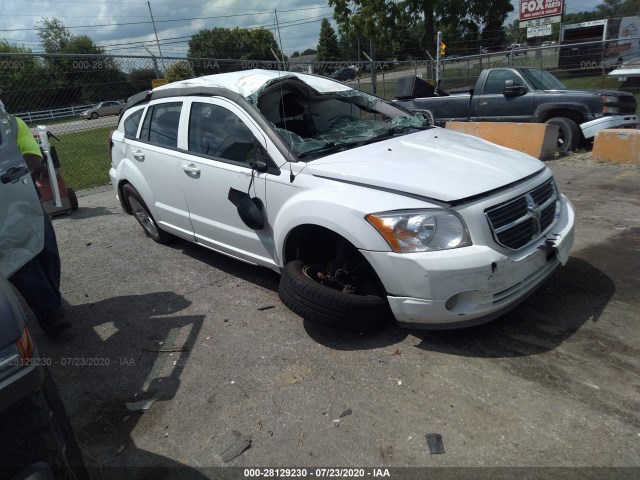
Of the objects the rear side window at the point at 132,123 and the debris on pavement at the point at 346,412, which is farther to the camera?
the rear side window at the point at 132,123

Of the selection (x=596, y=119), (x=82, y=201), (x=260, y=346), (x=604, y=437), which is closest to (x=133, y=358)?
(x=260, y=346)

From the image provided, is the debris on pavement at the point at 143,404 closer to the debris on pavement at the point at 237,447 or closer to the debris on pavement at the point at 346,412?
the debris on pavement at the point at 237,447

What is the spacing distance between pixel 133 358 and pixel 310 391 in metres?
1.45

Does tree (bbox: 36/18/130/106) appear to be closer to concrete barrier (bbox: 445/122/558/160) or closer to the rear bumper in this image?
concrete barrier (bbox: 445/122/558/160)

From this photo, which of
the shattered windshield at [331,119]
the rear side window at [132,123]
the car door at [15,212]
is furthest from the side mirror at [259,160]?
the rear side window at [132,123]

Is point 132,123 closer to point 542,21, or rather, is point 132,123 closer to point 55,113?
point 55,113

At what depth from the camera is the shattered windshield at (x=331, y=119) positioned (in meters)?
3.69

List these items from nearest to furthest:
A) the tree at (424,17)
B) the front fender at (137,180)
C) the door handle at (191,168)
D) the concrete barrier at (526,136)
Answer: the door handle at (191,168) < the front fender at (137,180) < the concrete barrier at (526,136) < the tree at (424,17)

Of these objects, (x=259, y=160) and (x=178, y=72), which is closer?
(x=259, y=160)

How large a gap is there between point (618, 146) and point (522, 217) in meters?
5.92

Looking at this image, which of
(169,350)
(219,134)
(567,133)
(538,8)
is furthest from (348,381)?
(538,8)

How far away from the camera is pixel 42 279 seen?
3.47m

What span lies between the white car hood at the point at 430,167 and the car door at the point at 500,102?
6585 mm

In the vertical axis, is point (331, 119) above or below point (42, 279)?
above
